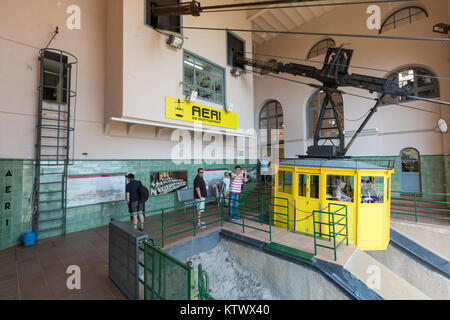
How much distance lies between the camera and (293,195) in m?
6.62

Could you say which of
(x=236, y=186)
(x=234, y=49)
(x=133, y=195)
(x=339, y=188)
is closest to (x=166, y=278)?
(x=133, y=195)

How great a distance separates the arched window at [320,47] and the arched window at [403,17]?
238cm

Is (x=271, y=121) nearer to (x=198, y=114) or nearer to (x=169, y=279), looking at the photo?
(x=198, y=114)

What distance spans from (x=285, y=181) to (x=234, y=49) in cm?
750

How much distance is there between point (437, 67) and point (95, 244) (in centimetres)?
1438

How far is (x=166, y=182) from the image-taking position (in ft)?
28.9

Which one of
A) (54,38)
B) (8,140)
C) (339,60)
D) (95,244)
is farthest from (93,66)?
(339,60)

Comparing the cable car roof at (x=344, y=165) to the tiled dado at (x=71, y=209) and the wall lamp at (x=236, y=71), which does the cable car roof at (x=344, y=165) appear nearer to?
the tiled dado at (x=71, y=209)

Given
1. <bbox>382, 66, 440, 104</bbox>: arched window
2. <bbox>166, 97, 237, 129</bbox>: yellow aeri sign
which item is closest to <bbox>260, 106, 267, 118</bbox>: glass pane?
<bbox>166, 97, 237, 129</bbox>: yellow aeri sign

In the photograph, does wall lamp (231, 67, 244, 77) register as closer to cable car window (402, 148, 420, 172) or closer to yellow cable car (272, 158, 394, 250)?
yellow cable car (272, 158, 394, 250)

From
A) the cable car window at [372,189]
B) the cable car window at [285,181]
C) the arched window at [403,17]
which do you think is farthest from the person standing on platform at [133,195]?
the arched window at [403,17]

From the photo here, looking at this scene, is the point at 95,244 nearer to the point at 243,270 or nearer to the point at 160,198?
the point at 160,198

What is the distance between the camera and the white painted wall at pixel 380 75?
907 centimetres

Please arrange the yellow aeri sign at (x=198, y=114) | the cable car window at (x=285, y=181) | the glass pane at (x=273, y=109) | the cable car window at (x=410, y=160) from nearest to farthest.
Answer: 1. the cable car window at (x=285, y=181)
2. the yellow aeri sign at (x=198, y=114)
3. the cable car window at (x=410, y=160)
4. the glass pane at (x=273, y=109)
